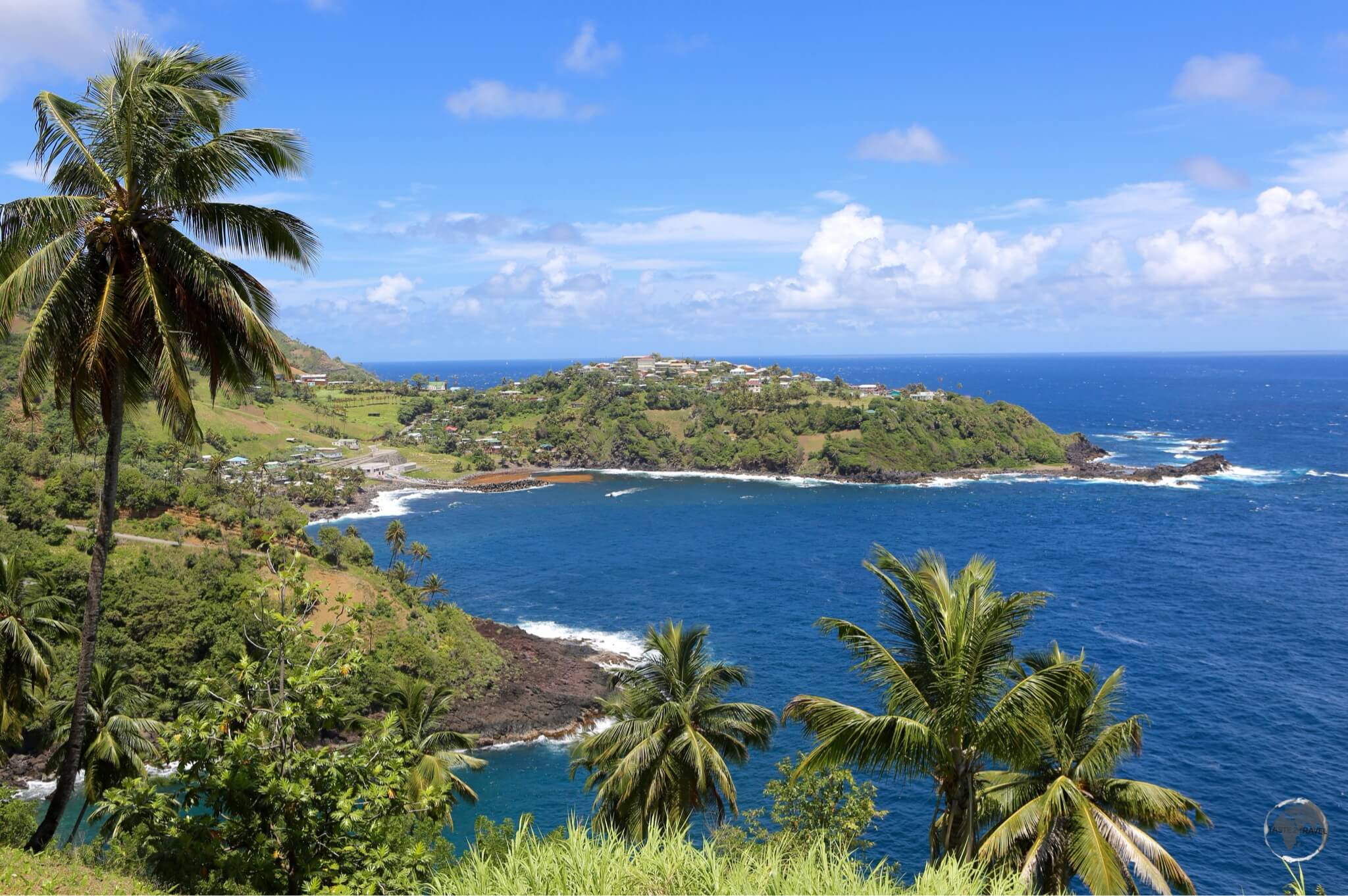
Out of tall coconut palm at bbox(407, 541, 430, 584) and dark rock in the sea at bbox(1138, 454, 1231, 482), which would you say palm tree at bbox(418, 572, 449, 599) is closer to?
tall coconut palm at bbox(407, 541, 430, 584)

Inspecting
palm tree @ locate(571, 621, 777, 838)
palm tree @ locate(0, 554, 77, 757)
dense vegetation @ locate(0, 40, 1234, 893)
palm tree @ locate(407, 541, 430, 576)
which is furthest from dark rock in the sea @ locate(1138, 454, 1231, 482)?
palm tree @ locate(0, 554, 77, 757)

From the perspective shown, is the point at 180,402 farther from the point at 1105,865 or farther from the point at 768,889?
the point at 1105,865

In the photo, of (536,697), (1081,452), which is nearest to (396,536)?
(536,697)

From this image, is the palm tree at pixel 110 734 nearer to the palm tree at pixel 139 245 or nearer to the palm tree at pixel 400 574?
the palm tree at pixel 139 245

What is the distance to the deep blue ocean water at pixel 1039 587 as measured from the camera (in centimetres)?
3884

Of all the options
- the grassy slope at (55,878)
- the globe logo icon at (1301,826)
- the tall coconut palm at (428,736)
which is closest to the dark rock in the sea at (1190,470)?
the tall coconut palm at (428,736)

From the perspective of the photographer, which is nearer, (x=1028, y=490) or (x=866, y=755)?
(x=866, y=755)

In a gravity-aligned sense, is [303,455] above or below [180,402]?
below

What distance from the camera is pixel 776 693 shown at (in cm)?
4869

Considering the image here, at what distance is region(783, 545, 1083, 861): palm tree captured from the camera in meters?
12.6

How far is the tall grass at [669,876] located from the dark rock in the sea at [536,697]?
119 feet

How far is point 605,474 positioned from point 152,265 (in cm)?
13224

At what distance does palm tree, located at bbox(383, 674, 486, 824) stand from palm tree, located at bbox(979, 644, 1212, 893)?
16.6 metres

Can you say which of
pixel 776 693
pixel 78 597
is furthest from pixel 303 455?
pixel 776 693
